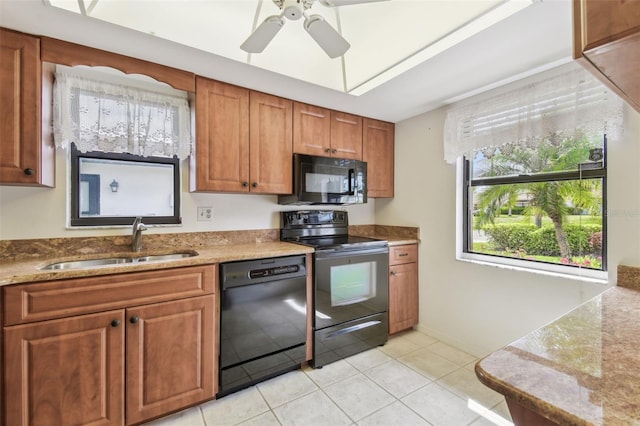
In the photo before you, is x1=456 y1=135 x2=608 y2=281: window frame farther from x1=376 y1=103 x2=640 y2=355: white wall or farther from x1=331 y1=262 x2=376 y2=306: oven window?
x1=331 y1=262 x2=376 y2=306: oven window

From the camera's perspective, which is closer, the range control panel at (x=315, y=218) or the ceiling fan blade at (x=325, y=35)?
the ceiling fan blade at (x=325, y=35)

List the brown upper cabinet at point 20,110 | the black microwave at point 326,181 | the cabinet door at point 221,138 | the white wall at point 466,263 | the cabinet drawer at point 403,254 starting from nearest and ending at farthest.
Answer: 1. the brown upper cabinet at point 20,110
2. the white wall at point 466,263
3. the cabinet door at point 221,138
4. the black microwave at point 326,181
5. the cabinet drawer at point 403,254

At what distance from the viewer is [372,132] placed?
2.86 metres

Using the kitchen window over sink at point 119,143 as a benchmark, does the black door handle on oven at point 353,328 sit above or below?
below

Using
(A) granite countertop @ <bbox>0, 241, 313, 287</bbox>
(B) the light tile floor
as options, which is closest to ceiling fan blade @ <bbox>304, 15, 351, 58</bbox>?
(A) granite countertop @ <bbox>0, 241, 313, 287</bbox>

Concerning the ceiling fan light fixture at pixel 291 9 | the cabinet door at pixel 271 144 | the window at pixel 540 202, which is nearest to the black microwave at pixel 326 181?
the cabinet door at pixel 271 144

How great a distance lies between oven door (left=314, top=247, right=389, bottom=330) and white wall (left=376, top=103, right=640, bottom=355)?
1.73ft

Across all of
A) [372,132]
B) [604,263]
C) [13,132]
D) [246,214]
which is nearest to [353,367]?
[246,214]

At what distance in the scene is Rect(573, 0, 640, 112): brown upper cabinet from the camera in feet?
1.54

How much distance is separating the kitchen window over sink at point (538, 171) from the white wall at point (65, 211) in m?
1.60

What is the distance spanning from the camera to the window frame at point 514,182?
169 cm

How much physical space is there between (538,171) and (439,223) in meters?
0.84

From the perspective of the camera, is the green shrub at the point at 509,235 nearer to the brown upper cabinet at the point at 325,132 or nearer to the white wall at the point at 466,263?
the white wall at the point at 466,263

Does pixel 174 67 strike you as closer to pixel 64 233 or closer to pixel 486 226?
pixel 64 233
